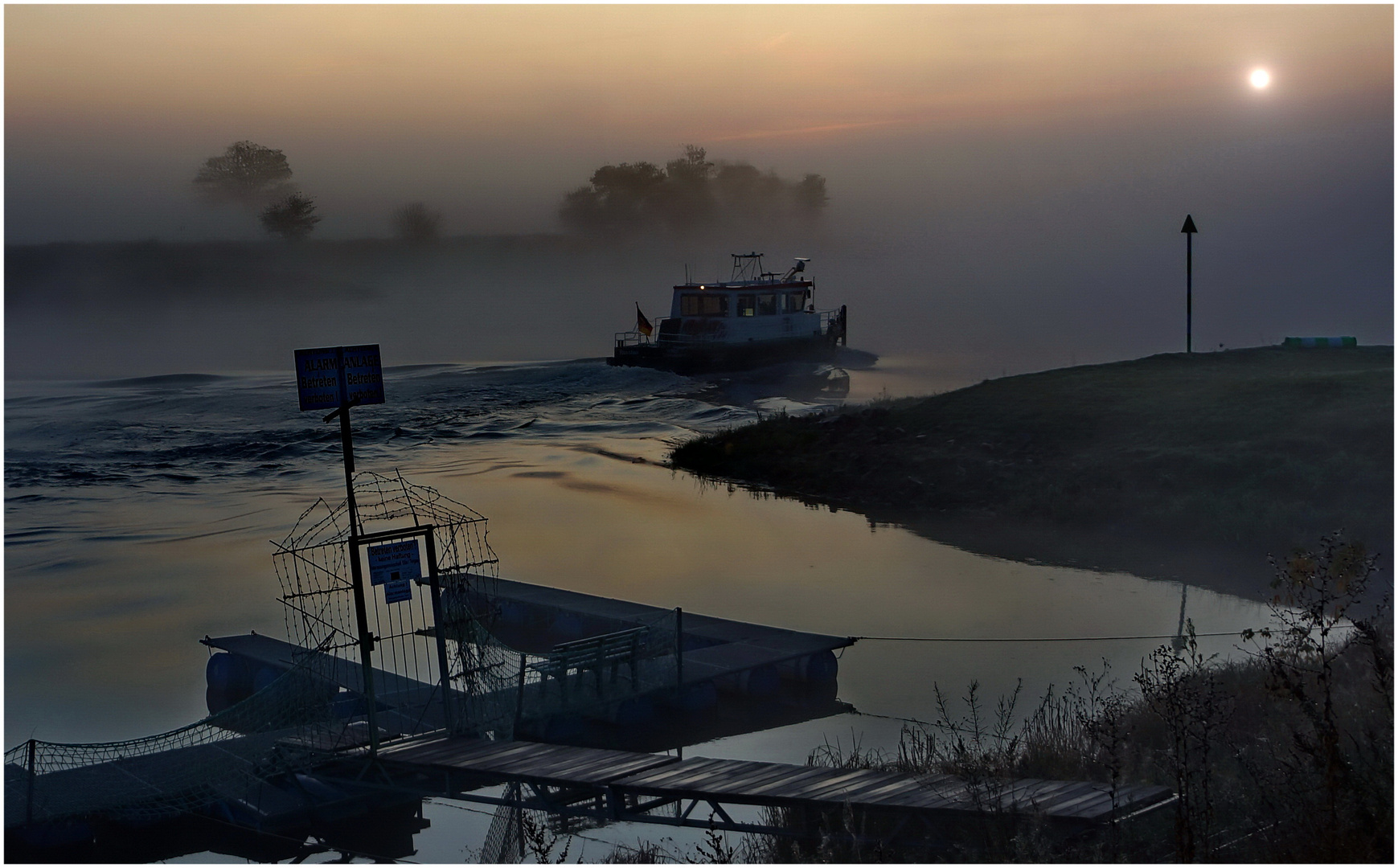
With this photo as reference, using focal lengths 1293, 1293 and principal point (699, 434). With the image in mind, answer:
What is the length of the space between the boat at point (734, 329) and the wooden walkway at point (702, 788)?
43.7 m

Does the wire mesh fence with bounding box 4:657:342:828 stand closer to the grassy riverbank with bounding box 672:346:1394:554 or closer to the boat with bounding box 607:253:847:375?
the grassy riverbank with bounding box 672:346:1394:554

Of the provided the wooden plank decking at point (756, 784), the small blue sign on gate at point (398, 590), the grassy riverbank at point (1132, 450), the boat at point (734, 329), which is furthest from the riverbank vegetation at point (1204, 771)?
the boat at point (734, 329)

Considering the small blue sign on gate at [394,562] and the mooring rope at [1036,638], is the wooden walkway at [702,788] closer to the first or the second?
the small blue sign on gate at [394,562]

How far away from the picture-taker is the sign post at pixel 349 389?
9391 mm

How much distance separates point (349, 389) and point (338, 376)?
13 cm

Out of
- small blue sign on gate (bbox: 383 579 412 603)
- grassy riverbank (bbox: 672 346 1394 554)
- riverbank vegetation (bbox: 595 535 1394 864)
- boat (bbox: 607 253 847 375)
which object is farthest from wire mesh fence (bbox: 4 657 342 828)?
boat (bbox: 607 253 847 375)

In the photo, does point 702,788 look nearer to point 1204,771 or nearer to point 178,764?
point 1204,771

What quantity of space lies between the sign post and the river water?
138cm

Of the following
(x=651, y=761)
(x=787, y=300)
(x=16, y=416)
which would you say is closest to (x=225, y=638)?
(x=651, y=761)

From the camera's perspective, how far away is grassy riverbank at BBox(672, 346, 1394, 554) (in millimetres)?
19609

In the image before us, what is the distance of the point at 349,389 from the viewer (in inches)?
381

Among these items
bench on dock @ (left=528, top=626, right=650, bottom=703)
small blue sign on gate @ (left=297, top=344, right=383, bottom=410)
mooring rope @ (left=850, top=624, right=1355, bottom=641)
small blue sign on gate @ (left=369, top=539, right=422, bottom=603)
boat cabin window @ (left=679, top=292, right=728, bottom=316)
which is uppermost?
boat cabin window @ (left=679, top=292, right=728, bottom=316)

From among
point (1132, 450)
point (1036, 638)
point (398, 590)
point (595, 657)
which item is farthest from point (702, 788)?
point (1132, 450)

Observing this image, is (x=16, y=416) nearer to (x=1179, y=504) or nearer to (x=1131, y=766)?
(x=1179, y=504)
